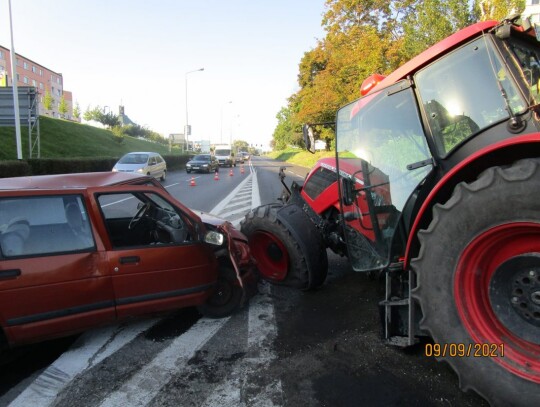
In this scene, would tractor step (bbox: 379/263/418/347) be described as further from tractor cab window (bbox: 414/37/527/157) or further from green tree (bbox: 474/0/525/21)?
green tree (bbox: 474/0/525/21)

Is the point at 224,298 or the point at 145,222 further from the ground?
the point at 145,222

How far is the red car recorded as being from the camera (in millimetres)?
2900

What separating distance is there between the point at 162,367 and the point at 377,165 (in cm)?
244

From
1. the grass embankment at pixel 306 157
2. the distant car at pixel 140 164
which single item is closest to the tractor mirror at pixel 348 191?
the grass embankment at pixel 306 157

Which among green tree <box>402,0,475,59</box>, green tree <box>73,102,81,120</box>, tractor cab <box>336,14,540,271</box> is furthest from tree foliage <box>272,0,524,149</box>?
green tree <box>73,102,81,120</box>

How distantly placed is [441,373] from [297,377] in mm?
1040

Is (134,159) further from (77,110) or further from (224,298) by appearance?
(77,110)

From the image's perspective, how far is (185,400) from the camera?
2617 mm

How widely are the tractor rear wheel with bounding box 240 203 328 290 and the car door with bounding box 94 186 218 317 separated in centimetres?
87

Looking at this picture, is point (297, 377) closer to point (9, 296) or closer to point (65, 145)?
point (9, 296)

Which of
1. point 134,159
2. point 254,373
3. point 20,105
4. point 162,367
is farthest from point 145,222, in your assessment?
point 20,105

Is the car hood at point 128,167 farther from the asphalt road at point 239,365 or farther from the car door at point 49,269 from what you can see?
the car door at point 49,269

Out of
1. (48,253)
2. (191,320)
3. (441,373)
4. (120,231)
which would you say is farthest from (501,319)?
(120,231)

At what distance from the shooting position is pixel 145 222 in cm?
417
